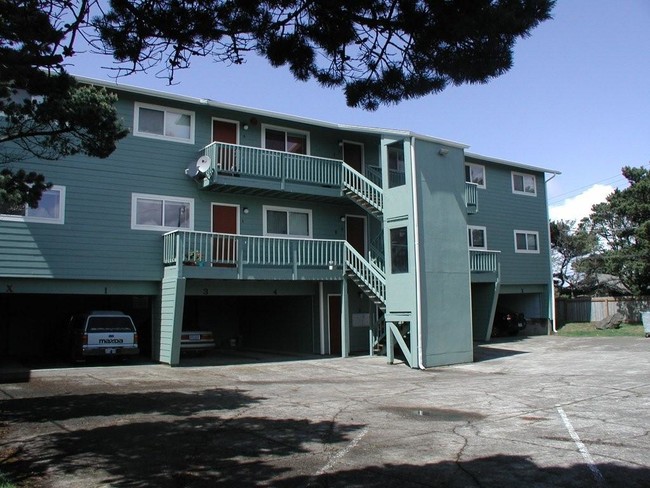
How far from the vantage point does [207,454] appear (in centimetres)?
687

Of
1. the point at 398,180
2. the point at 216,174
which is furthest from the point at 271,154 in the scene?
the point at 398,180

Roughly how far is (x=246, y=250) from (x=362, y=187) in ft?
16.7

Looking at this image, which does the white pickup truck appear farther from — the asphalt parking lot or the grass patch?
the grass patch

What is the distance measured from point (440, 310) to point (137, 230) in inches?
381

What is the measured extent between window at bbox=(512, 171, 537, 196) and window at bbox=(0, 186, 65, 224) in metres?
21.2

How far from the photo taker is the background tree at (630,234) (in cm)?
3031

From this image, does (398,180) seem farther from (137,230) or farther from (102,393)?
(102,393)

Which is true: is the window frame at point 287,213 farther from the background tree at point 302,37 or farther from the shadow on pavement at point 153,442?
the background tree at point 302,37

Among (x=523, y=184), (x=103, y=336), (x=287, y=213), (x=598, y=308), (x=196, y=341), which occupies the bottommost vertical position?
(x=196, y=341)

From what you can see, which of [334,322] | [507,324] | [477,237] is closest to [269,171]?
[334,322]

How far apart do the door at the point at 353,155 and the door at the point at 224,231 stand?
17.5 feet

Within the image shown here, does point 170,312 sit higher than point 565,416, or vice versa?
point 170,312

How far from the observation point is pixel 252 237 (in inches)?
709

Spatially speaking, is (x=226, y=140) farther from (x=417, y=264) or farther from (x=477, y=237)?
(x=477, y=237)
